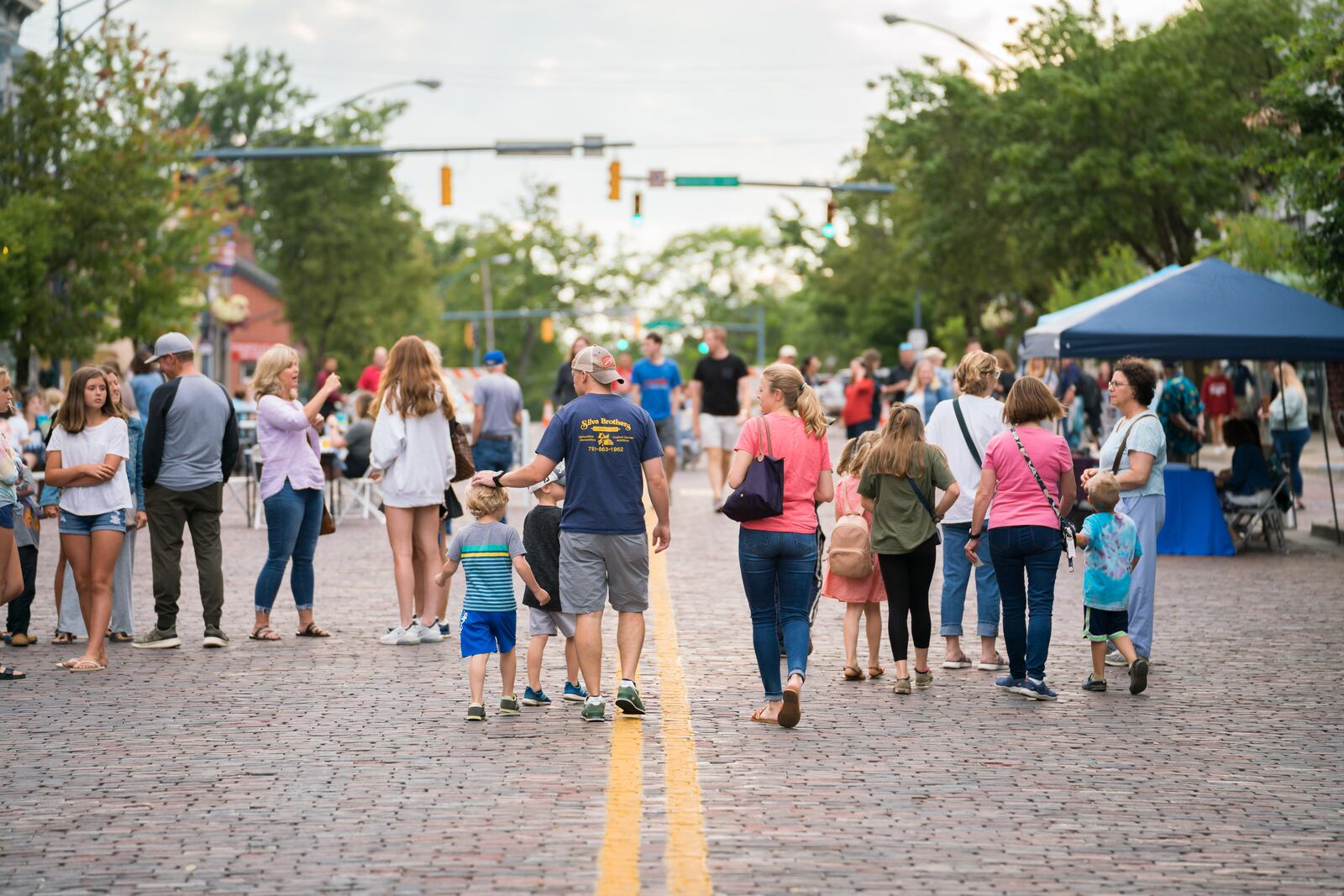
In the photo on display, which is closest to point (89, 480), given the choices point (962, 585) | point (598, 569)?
point (598, 569)

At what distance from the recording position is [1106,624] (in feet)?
30.4

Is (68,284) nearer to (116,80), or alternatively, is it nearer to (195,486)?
(116,80)

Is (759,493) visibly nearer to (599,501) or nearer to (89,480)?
(599,501)

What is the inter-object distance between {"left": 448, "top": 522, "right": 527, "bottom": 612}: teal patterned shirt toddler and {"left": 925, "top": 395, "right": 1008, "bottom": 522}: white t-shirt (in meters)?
3.01

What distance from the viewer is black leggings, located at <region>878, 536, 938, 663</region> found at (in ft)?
29.8

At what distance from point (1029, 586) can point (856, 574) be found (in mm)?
898

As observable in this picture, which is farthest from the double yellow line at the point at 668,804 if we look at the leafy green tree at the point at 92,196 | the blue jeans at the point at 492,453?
the leafy green tree at the point at 92,196

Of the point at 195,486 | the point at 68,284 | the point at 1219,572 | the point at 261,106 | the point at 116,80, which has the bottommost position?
the point at 1219,572

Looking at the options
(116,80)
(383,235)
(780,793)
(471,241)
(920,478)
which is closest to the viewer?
(780,793)

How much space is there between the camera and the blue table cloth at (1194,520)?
16.8 meters

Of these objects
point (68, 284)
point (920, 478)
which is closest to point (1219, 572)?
point (920, 478)

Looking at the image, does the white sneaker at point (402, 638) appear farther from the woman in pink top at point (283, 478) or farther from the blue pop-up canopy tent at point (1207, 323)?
the blue pop-up canopy tent at point (1207, 323)

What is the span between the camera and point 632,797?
21.5 feet

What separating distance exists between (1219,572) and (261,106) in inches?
2708
